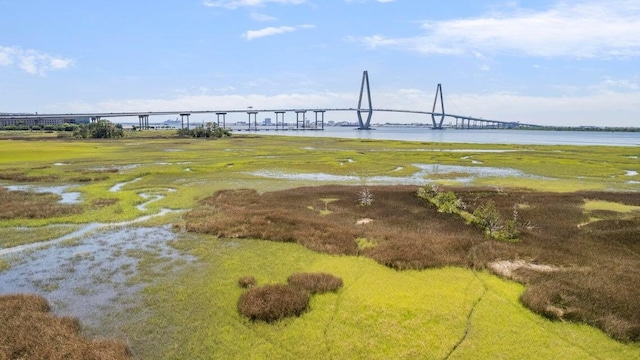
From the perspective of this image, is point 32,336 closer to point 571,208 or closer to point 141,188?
point 141,188

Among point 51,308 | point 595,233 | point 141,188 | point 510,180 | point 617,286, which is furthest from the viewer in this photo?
point 510,180

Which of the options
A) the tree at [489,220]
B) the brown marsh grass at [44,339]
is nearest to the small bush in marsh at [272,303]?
the brown marsh grass at [44,339]

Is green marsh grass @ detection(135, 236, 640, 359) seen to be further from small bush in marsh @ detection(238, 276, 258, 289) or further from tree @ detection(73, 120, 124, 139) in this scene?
tree @ detection(73, 120, 124, 139)

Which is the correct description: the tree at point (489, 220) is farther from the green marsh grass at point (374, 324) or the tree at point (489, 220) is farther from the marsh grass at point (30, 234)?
the marsh grass at point (30, 234)

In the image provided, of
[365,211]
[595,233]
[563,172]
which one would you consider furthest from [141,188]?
[563,172]

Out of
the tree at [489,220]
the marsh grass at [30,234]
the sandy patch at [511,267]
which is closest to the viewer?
the sandy patch at [511,267]

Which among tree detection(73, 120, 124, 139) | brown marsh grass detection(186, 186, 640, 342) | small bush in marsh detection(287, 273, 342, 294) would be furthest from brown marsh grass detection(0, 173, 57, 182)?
tree detection(73, 120, 124, 139)
